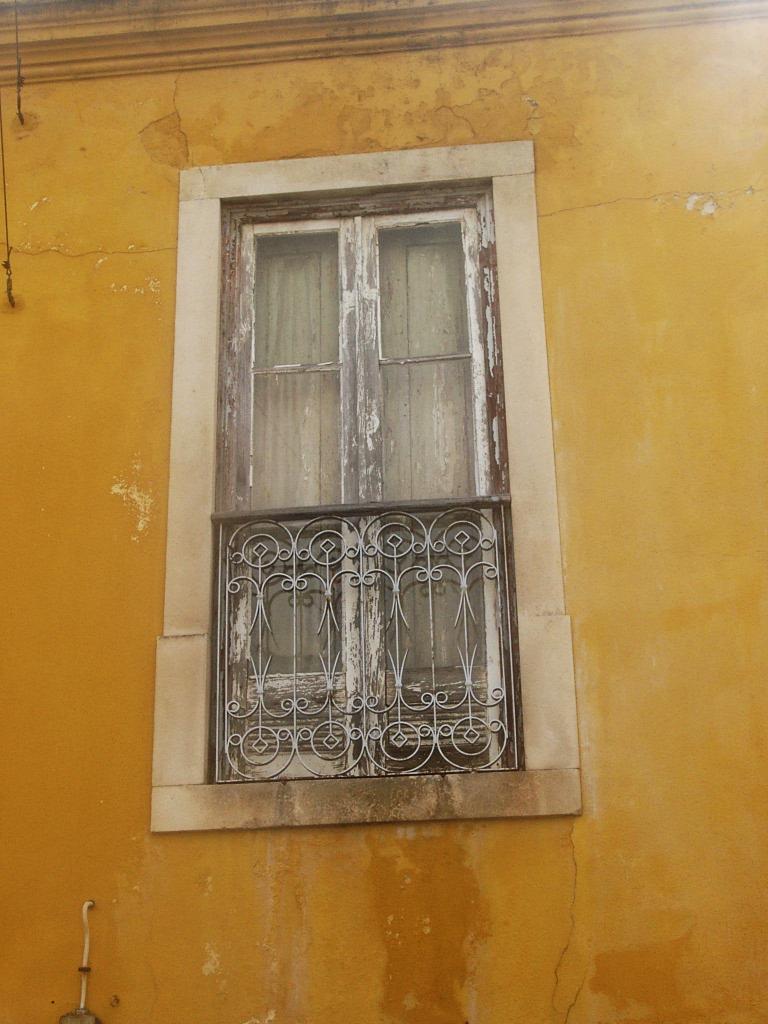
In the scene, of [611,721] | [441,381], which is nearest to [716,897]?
[611,721]

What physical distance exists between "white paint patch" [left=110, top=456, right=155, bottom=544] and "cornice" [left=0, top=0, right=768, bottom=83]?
1.96 meters

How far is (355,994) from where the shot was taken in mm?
4227

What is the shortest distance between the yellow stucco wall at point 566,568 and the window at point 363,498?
0.28 meters

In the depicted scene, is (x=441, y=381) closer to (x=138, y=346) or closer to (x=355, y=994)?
(x=138, y=346)

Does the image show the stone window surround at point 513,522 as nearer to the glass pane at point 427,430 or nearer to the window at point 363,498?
the window at point 363,498

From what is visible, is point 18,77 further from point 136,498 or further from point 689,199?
point 689,199

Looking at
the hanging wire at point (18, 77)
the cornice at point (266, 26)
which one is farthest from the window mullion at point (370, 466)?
the hanging wire at point (18, 77)

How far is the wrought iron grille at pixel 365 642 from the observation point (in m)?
4.57

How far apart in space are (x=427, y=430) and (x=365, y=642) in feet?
3.07

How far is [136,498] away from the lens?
16.0 feet

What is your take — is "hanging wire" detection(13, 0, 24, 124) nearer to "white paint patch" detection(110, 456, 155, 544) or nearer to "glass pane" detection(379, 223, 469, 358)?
"glass pane" detection(379, 223, 469, 358)

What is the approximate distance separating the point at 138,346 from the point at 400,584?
4.80 ft

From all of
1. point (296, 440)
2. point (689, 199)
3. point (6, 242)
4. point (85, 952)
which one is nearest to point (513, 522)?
point (296, 440)

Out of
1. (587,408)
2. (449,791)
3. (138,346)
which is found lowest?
(449,791)
